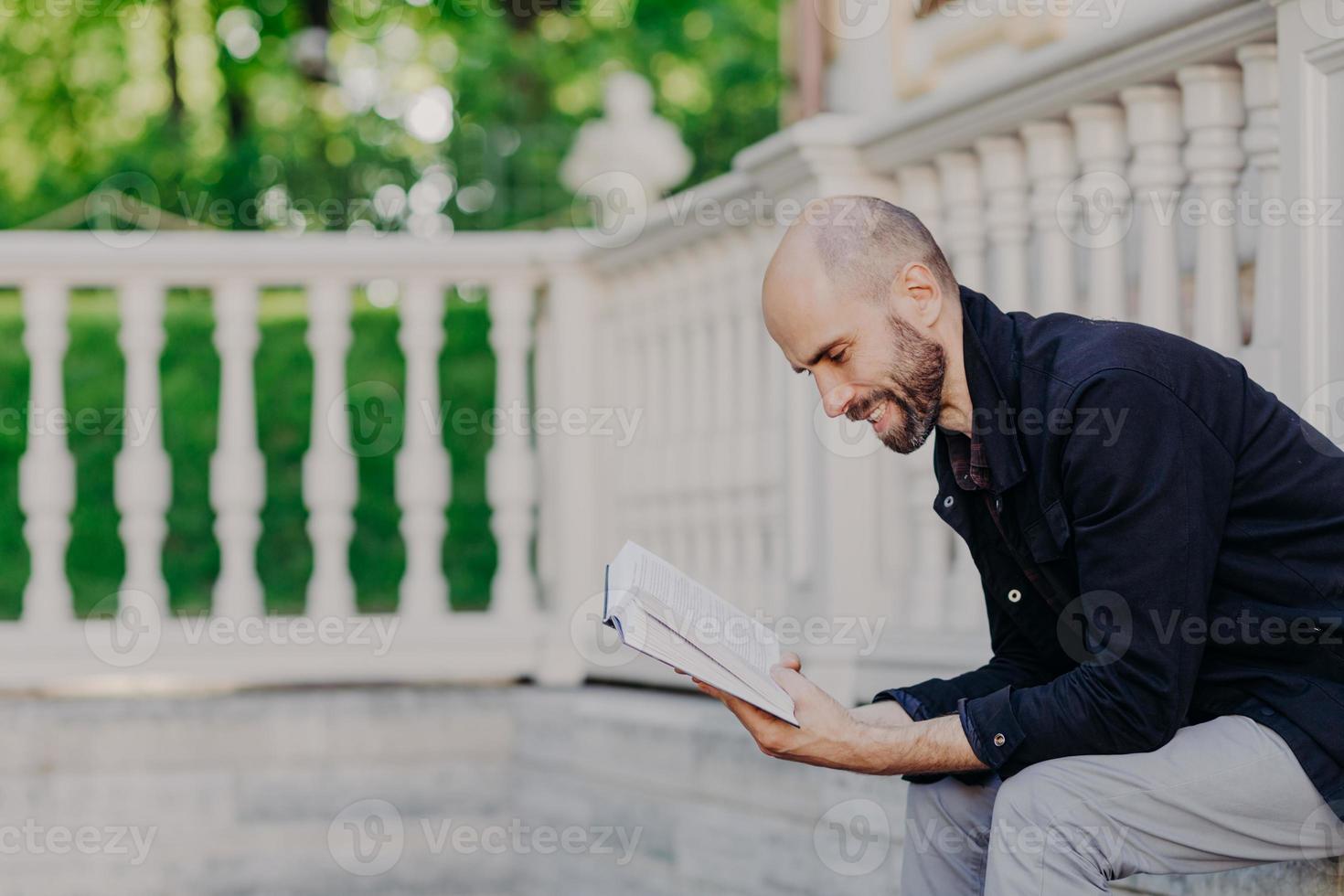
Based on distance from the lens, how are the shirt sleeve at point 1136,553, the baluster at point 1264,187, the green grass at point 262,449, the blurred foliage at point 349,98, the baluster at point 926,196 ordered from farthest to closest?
the blurred foliage at point 349,98
the green grass at point 262,449
the baluster at point 926,196
the baluster at point 1264,187
the shirt sleeve at point 1136,553

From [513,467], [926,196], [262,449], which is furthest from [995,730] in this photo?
[262,449]

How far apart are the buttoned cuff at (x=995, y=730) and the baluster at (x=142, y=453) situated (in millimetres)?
3008

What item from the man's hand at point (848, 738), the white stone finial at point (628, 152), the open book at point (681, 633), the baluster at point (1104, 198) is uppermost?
the white stone finial at point (628, 152)

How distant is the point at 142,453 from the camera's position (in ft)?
14.8

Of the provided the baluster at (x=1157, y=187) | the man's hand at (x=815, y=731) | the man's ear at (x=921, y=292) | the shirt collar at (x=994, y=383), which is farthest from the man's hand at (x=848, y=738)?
the baluster at (x=1157, y=187)

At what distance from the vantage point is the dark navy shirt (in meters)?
1.96

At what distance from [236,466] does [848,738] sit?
285 centimetres

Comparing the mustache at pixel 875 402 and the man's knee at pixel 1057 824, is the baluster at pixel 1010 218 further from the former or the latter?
the man's knee at pixel 1057 824

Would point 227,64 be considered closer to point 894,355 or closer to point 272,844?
point 272,844

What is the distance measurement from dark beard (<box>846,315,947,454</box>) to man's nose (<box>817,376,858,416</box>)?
2 cm

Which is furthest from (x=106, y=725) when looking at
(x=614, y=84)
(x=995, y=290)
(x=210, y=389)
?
(x=614, y=84)

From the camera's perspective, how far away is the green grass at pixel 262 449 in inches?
310

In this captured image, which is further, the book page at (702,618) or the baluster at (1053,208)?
the baluster at (1053,208)

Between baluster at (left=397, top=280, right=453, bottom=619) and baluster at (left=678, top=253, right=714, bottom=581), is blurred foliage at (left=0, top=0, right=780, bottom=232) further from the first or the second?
baluster at (left=678, top=253, right=714, bottom=581)
